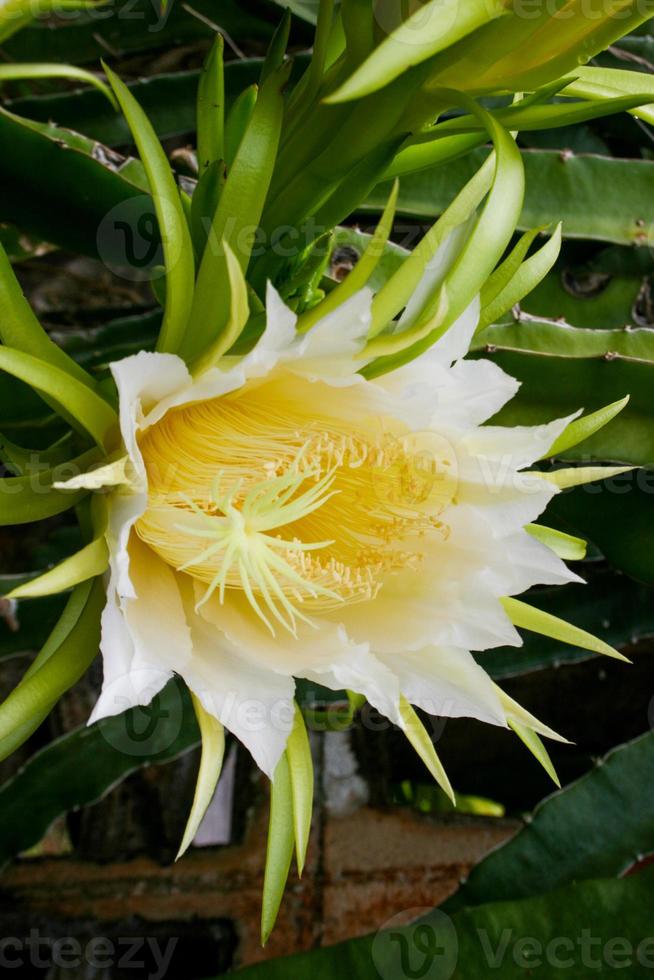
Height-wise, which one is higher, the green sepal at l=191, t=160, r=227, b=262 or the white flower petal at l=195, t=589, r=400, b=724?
the green sepal at l=191, t=160, r=227, b=262

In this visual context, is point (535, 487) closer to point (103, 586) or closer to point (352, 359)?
point (352, 359)

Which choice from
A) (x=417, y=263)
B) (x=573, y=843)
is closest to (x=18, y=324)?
(x=417, y=263)

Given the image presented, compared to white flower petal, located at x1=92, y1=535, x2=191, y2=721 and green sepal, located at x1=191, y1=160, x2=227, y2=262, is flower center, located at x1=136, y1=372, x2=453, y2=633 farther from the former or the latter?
green sepal, located at x1=191, y1=160, x2=227, y2=262

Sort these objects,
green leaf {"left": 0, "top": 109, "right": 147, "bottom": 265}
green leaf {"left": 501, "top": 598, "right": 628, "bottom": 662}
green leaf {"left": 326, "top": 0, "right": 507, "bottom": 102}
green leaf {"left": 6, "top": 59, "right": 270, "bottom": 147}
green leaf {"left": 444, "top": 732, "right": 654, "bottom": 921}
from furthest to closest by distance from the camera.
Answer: green leaf {"left": 6, "top": 59, "right": 270, "bottom": 147}, green leaf {"left": 444, "top": 732, "right": 654, "bottom": 921}, green leaf {"left": 0, "top": 109, "right": 147, "bottom": 265}, green leaf {"left": 501, "top": 598, "right": 628, "bottom": 662}, green leaf {"left": 326, "top": 0, "right": 507, "bottom": 102}

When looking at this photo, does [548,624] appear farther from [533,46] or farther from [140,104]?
[140,104]

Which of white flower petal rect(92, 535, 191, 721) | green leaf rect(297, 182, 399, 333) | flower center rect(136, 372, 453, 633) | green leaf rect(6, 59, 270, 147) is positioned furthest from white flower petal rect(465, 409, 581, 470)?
green leaf rect(6, 59, 270, 147)

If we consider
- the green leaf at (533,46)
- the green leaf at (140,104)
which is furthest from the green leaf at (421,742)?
the green leaf at (140,104)

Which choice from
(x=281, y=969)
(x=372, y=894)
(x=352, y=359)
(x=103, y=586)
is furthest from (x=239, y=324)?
(x=372, y=894)
